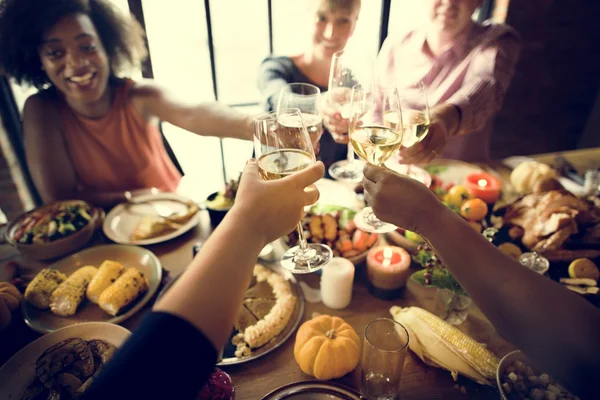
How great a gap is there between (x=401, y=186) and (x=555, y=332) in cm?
40

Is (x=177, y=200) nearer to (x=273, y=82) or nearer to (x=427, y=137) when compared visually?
(x=273, y=82)

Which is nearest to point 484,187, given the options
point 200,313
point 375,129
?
point 375,129

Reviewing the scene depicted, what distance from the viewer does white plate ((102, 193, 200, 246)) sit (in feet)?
4.72

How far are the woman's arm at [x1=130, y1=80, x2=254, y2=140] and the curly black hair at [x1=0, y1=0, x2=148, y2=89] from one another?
220mm

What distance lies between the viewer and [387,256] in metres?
1.15

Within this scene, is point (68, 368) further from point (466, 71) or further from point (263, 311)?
point (466, 71)

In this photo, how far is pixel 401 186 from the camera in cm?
84

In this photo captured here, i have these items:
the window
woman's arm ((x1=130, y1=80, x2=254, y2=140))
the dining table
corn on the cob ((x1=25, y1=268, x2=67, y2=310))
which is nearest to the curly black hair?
the window

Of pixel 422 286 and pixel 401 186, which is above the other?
pixel 401 186

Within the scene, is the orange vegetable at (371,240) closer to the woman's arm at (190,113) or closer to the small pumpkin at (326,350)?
the small pumpkin at (326,350)

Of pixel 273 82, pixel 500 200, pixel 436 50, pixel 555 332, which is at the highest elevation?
pixel 436 50

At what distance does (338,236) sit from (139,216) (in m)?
0.92

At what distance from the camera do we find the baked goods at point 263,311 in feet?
3.21

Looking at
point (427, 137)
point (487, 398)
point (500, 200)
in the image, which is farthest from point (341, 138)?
point (487, 398)
